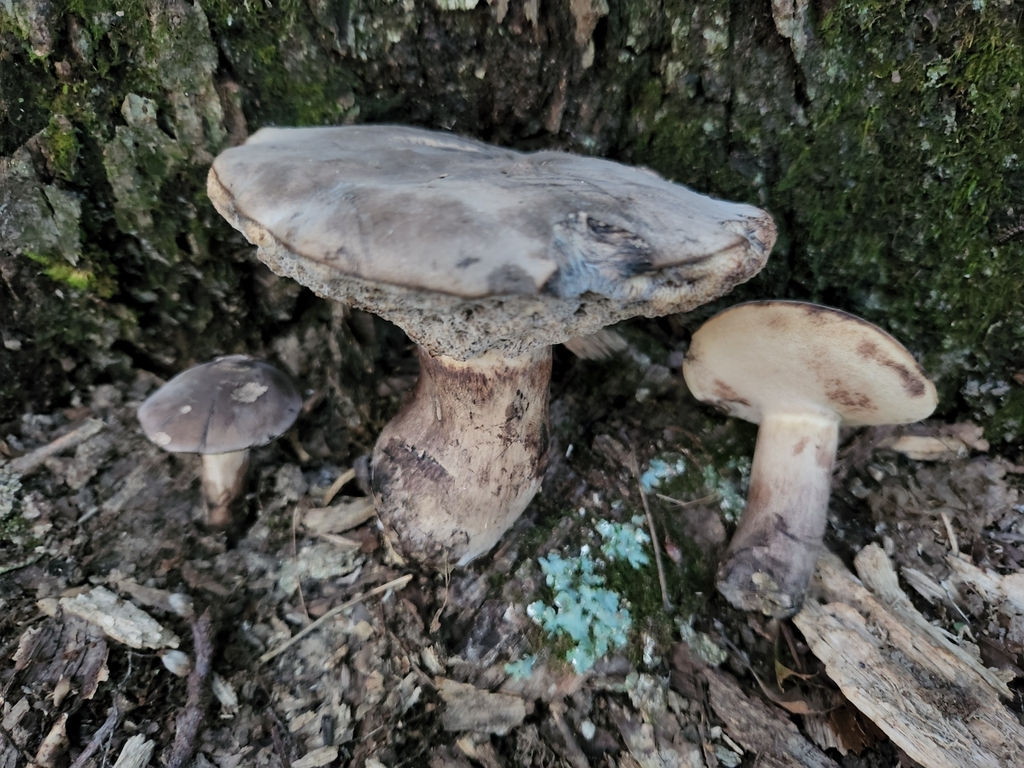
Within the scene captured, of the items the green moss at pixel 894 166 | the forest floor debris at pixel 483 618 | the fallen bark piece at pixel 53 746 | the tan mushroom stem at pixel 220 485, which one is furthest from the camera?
the tan mushroom stem at pixel 220 485

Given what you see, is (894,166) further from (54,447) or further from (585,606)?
(54,447)

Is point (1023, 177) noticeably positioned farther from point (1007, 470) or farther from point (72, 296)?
point (72, 296)

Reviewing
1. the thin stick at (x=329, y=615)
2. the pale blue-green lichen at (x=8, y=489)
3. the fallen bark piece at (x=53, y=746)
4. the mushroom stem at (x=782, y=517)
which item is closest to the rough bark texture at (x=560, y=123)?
the pale blue-green lichen at (x=8, y=489)

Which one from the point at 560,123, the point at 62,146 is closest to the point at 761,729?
the point at 560,123

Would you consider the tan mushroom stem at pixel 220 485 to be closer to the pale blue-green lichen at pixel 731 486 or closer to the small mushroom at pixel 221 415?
the small mushroom at pixel 221 415

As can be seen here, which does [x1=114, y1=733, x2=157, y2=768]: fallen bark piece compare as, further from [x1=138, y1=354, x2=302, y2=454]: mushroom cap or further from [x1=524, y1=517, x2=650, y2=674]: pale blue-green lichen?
[x1=524, y1=517, x2=650, y2=674]: pale blue-green lichen

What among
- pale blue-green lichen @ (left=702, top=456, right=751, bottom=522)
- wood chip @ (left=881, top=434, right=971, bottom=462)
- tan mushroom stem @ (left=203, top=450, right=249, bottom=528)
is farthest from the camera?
wood chip @ (left=881, top=434, right=971, bottom=462)

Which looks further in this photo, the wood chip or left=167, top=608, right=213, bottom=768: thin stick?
the wood chip

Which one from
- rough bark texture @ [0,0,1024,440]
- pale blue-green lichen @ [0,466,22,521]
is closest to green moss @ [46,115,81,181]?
rough bark texture @ [0,0,1024,440]
